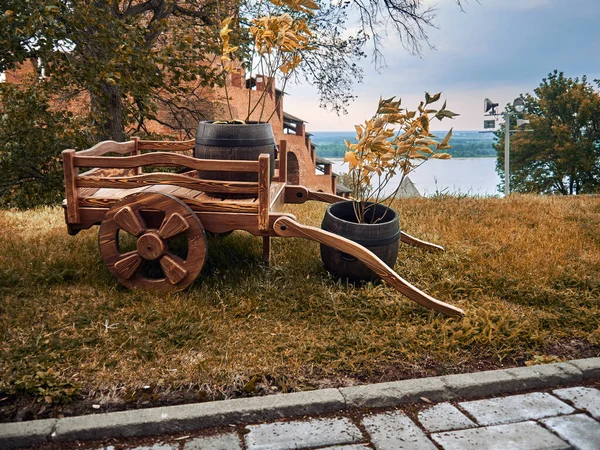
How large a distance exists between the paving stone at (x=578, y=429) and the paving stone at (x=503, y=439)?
54mm

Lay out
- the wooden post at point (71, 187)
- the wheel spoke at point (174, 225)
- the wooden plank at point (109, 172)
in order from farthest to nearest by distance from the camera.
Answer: the wooden plank at point (109, 172) → the wooden post at point (71, 187) → the wheel spoke at point (174, 225)

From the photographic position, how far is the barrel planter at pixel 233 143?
4.81 meters

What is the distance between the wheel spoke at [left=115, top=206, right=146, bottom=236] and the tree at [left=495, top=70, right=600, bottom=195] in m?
30.3

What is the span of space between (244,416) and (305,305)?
1457 millimetres

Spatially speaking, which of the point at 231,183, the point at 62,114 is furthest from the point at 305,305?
the point at 62,114

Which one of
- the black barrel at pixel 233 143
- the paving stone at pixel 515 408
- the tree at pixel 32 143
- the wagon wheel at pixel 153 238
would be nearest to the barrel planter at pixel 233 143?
the black barrel at pixel 233 143

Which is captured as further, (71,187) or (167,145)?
(167,145)

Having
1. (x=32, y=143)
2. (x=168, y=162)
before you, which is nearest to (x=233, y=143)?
(x=168, y=162)

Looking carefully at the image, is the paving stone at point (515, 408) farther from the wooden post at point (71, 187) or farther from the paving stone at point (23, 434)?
the wooden post at point (71, 187)

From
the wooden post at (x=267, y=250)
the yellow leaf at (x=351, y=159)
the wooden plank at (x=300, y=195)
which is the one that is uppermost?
the yellow leaf at (x=351, y=159)

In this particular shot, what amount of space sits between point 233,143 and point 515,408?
118 inches

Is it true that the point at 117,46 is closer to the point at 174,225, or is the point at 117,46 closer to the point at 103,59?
the point at 103,59

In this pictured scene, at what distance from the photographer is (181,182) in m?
4.52

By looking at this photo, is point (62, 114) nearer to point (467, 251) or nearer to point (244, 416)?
point (467, 251)
